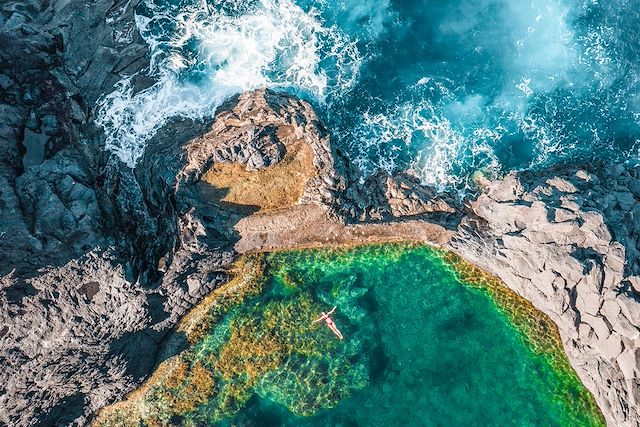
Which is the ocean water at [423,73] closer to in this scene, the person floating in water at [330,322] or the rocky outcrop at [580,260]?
the rocky outcrop at [580,260]

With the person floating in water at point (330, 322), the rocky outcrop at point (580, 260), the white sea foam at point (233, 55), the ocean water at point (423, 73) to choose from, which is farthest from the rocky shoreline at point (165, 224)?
the person floating in water at point (330, 322)

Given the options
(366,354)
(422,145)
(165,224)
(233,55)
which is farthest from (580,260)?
(233,55)

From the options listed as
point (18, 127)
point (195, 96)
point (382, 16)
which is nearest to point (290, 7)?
point (382, 16)

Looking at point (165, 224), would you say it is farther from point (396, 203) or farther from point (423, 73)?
point (423, 73)

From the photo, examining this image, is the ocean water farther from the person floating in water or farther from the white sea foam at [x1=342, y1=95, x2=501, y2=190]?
the person floating in water

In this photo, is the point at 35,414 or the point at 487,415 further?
the point at 487,415

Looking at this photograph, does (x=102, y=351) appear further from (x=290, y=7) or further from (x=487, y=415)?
(x=290, y=7)
